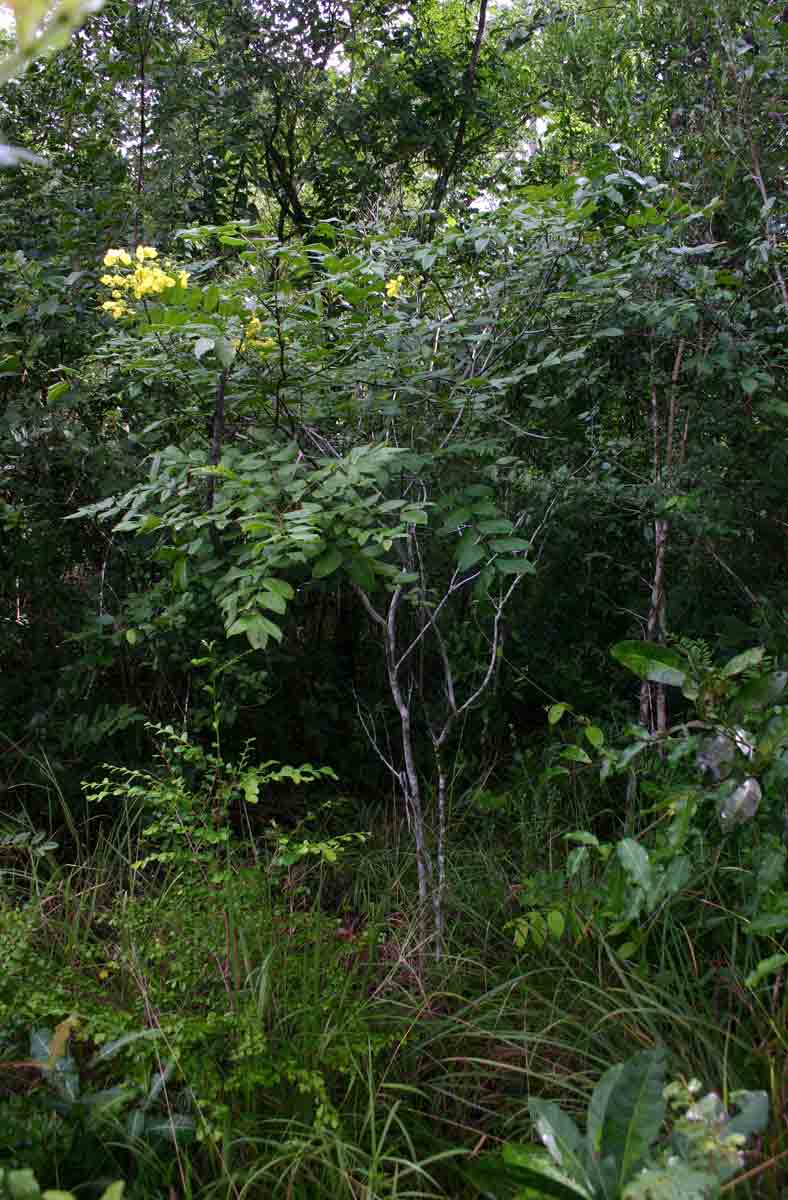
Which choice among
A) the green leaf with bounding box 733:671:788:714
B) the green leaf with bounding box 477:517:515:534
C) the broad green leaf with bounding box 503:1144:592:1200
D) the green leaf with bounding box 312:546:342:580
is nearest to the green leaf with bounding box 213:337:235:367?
the green leaf with bounding box 312:546:342:580

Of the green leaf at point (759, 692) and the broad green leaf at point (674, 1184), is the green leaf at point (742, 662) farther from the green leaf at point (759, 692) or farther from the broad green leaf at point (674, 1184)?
the broad green leaf at point (674, 1184)

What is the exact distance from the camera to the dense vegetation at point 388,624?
1.87 meters

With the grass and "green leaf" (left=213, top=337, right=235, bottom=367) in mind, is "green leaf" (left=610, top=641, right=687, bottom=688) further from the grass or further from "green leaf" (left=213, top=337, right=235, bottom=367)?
"green leaf" (left=213, top=337, right=235, bottom=367)

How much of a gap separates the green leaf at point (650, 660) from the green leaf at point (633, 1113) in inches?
26.7

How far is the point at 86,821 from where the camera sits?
3.11 m

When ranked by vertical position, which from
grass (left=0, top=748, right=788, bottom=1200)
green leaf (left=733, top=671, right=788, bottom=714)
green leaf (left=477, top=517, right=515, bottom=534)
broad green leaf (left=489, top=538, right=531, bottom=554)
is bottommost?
grass (left=0, top=748, right=788, bottom=1200)

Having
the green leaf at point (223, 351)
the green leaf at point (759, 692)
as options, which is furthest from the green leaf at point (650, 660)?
the green leaf at point (223, 351)

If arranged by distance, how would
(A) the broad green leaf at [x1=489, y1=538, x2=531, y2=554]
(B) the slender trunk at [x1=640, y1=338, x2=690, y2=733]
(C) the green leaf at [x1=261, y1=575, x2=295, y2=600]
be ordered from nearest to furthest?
Answer: 1. (C) the green leaf at [x1=261, y1=575, x2=295, y2=600]
2. (A) the broad green leaf at [x1=489, y1=538, x2=531, y2=554]
3. (B) the slender trunk at [x1=640, y1=338, x2=690, y2=733]

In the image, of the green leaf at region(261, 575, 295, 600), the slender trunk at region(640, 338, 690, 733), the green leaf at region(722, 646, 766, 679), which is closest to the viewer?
the green leaf at region(722, 646, 766, 679)

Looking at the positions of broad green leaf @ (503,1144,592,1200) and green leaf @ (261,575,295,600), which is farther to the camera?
green leaf @ (261,575,295,600)

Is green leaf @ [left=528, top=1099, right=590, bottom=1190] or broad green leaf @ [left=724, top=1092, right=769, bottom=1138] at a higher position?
broad green leaf @ [left=724, top=1092, right=769, bottom=1138]

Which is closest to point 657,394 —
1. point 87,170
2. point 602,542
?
point 602,542

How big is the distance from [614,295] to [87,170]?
8.17ft

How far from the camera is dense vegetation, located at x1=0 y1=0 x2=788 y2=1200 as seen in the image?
1.87 metres
